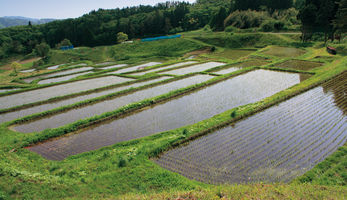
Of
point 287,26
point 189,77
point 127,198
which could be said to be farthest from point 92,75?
point 287,26

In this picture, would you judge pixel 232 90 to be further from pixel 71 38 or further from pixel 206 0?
pixel 206 0

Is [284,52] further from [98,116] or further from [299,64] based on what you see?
[98,116]

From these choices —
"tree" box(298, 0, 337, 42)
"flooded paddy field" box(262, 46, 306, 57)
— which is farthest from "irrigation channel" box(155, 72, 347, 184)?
"tree" box(298, 0, 337, 42)

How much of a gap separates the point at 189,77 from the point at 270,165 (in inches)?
697

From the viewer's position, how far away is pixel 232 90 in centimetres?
2022

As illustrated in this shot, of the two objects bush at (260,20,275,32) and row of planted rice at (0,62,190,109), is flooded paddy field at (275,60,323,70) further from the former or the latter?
bush at (260,20,275,32)

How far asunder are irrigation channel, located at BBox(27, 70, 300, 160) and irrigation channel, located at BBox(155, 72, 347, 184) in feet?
9.69

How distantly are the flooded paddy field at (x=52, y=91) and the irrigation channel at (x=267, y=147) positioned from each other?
57.2 ft

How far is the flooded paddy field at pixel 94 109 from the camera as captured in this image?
629 inches

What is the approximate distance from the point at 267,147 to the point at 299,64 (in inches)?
794

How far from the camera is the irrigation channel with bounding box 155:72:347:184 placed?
916 centimetres

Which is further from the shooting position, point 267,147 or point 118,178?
point 267,147

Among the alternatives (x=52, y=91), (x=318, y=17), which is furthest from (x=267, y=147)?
(x=318, y=17)

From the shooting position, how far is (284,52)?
3434 centimetres
